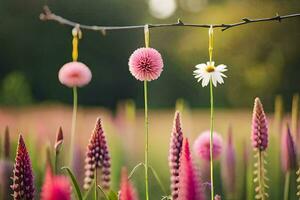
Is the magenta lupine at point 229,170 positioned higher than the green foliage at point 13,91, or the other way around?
the green foliage at point 13,91

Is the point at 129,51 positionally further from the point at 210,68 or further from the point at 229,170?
Result: the point at 210,68

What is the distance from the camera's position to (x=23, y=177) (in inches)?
34.9

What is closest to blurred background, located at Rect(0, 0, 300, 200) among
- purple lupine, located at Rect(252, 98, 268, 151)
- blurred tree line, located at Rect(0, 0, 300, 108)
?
blurred tree line, located at Rect(0, 0, 300, 108)

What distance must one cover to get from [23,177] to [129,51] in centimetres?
704

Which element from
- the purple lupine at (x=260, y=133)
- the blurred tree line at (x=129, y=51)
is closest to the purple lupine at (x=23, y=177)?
the purple lupine at (x=260, y=133)

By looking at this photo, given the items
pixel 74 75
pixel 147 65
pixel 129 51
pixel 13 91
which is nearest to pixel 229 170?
pixel 74 75

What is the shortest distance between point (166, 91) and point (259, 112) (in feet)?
25.2

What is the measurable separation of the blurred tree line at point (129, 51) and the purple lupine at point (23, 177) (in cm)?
648

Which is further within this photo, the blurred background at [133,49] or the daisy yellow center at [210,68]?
the blurred background at [133,49]

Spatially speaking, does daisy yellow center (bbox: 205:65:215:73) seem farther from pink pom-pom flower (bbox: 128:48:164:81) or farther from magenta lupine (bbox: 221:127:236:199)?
magenta lupine (bbox: 221:127:236:199)

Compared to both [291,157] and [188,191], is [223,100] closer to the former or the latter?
[291,157]

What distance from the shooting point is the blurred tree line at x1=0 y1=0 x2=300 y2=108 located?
7.64 metres

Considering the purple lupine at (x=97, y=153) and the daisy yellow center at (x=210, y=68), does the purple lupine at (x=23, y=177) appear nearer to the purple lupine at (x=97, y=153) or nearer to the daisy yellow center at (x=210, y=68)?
the purple lupine at (x=97, y=153)

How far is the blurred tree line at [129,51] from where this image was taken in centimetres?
764
